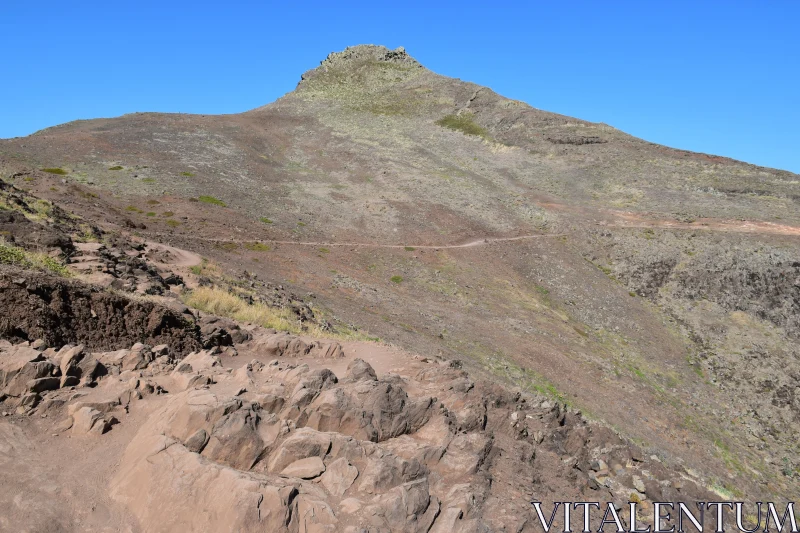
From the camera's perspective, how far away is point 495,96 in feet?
273

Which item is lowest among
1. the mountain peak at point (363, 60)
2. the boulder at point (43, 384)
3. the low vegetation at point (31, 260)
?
the boulder at point (43, 384)

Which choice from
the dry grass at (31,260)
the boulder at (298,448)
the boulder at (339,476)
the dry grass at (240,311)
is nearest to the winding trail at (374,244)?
the dry grass at (240,311)

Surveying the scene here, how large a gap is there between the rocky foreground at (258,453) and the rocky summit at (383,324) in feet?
0.14

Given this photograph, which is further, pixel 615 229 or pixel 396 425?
pixel 615 229

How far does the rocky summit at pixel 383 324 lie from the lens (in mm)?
7340

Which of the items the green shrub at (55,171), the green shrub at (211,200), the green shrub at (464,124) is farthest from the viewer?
the green shrub at (464,124)

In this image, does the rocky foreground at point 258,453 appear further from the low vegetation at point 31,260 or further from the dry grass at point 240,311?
the dry grass at point 240,311

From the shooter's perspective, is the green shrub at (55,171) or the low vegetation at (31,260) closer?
the low vegetation at (31,260)

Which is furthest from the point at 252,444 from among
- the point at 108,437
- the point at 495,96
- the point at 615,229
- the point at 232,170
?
the point at 495,96

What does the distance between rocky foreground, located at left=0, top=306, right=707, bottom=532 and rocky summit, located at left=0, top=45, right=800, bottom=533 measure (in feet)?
0.14

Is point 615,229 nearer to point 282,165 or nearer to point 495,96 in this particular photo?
point 282,165

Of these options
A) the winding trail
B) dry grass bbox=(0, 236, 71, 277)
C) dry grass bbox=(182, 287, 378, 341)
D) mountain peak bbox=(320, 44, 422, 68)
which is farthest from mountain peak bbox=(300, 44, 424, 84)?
dry grass bbox=(0, 236, 71, 277)

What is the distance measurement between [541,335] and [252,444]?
2409cm

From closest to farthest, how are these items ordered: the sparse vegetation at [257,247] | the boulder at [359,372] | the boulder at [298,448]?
1. the boulder at [298,448]
2. the boulder at [359,372]
3. the sparse vegetation at [257,247]
